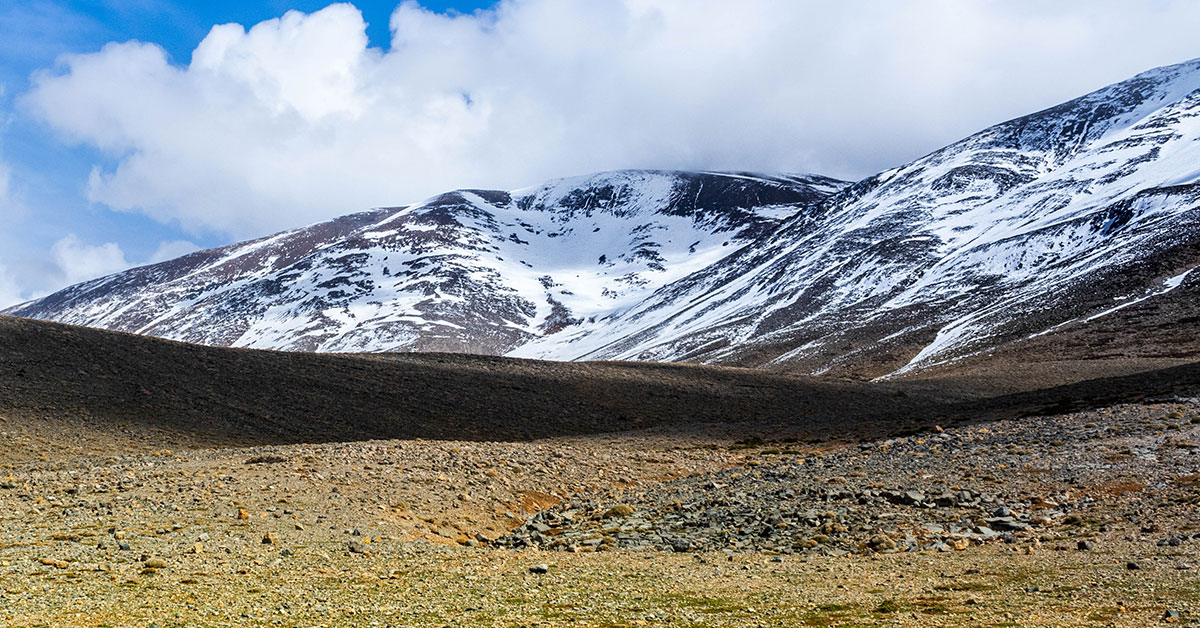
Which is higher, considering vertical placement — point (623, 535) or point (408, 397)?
point (408, 397)

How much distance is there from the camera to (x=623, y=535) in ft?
60.4

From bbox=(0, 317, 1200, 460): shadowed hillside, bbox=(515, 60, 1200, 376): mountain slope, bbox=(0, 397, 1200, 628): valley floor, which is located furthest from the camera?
bbox=(515, 60, 1200, 376): mountain slope

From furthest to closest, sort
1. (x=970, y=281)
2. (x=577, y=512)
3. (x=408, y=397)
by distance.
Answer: (x=970, y=281), (x=408, y=397), (x=577, y=512)

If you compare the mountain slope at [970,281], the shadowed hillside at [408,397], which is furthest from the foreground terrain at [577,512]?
the mountain slope at [970,281]

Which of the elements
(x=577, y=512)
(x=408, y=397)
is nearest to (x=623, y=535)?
(x=577, y=512)

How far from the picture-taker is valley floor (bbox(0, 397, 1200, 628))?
37.0ft

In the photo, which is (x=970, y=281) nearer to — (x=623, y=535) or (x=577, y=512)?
(x=577, y=512)

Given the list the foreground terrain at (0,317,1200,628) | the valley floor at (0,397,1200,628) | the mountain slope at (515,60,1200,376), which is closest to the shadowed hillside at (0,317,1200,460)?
the foreground terrain at (0,317,1200,628)

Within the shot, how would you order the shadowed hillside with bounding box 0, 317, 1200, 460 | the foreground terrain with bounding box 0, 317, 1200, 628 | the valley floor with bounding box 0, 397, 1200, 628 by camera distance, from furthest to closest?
1. the shadowed hillside with bounding box 0, 317, 1200, 460
2. the foreground terrain with bounding box 0, 317, 1200, 628
3. the valley floor with bounding box 0, 397, 1200, 628

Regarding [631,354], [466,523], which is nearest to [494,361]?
[466,523]

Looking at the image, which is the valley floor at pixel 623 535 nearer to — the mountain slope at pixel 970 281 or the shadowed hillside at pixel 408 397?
the shadowed hillside at pixel 408 397

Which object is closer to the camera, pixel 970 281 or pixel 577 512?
pixel 577 512

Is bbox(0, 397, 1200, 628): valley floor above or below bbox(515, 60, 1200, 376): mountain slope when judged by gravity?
below

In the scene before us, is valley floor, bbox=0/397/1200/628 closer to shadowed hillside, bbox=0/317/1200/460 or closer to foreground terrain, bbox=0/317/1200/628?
foreground terrain, bbox=0/317/1200/628
